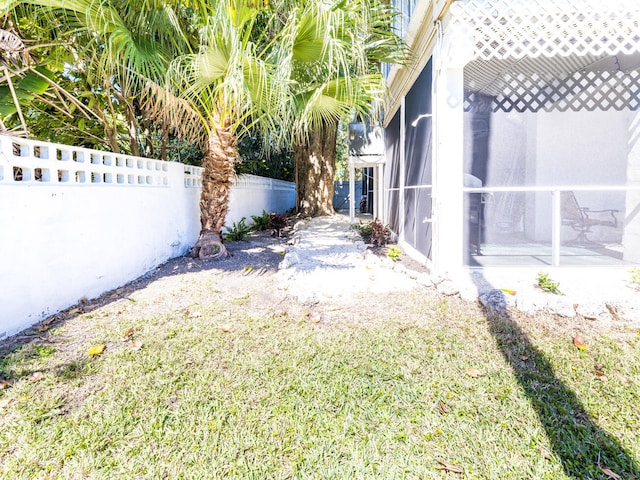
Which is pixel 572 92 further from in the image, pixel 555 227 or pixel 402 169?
pixel 402 169

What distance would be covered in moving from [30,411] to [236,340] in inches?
58.5

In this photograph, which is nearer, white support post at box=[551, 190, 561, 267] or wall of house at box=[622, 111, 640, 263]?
white support post at box=[551, 190, 561, 267]

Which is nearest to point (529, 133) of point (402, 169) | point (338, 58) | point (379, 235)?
point (402, 169)

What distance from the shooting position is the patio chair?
520cm

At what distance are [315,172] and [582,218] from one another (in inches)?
370

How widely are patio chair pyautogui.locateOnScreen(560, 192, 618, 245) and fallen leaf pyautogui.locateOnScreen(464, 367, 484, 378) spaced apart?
11.4 ft

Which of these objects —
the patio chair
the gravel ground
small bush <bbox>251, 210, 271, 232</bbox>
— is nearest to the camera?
the gravel ground

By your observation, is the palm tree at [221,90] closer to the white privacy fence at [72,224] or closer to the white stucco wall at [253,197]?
the white privacy fence at [72,224]

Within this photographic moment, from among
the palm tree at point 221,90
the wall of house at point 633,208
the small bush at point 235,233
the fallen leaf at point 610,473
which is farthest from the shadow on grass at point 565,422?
the small bush at point 235,233

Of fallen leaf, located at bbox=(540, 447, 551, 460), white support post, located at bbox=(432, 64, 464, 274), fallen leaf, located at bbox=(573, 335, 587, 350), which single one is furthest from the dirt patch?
fallen leaf, located at bbox=(540, 447, 551, 460)

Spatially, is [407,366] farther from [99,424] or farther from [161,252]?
[161,252]

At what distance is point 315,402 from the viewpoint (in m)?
2.44

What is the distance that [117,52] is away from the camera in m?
4.51

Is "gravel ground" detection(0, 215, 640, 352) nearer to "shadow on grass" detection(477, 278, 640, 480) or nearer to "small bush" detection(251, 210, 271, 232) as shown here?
"shadow on grass" detection(477, 278, 640, 480)
